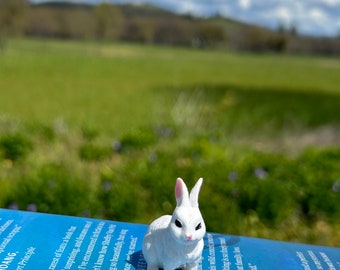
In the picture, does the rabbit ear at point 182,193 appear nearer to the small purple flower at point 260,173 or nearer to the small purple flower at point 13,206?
the small purple flower at point 13,206

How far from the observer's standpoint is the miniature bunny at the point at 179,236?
160 cm

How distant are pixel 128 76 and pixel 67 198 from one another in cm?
989

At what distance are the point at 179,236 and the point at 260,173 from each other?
212cm

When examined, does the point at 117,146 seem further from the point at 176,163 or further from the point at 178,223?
the point at 178,223

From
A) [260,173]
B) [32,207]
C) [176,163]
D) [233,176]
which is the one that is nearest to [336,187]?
[260,173]

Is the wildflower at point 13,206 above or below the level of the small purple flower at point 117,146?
above

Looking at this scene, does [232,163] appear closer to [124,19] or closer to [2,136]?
[2,136]

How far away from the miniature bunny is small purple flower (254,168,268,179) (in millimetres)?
1864

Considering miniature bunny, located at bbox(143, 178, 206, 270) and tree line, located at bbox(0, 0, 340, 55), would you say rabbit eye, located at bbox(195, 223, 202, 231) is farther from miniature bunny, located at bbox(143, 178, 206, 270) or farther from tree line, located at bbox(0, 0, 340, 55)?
tree line, located at bbox(0, 0, 340, 55)

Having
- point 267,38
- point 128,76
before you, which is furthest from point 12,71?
point 267,38

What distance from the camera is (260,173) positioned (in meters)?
3.66

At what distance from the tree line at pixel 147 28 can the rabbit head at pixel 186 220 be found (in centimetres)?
885

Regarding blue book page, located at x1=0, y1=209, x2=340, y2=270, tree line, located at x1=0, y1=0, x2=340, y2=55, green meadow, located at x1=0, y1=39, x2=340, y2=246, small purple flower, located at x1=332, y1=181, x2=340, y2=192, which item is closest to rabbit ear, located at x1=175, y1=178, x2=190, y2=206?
blue book page, located at x1=0, y1=209, x2=340, y2=270

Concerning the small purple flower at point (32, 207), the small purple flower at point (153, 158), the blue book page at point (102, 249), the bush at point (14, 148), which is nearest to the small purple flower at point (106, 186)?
the small purple flower at point (32, 207)
